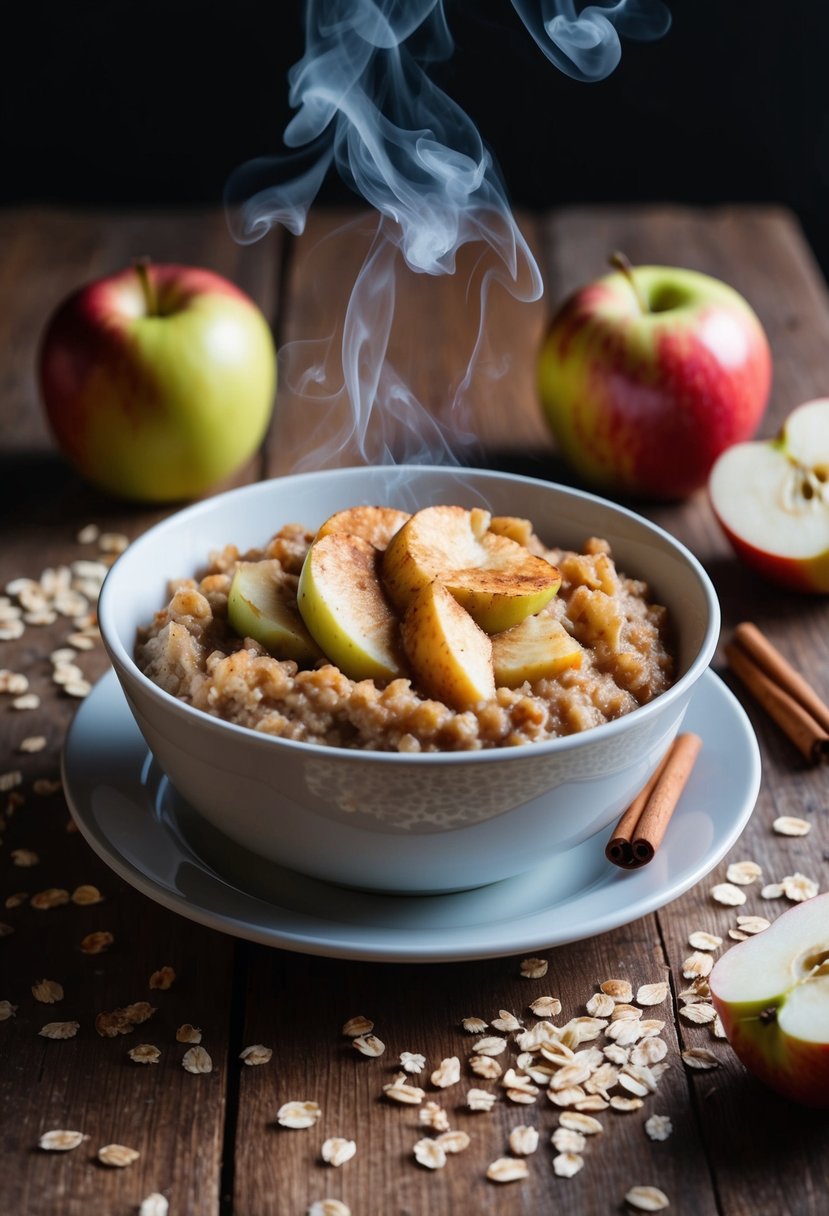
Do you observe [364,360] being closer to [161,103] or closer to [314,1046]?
[314,1046]

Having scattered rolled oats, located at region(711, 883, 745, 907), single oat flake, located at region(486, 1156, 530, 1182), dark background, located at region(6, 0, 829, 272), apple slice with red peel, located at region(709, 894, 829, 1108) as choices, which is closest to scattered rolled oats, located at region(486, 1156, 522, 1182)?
single oat flake, located at region(486, 1156, 530, 1182)

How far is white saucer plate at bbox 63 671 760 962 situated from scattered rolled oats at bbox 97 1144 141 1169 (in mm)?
222

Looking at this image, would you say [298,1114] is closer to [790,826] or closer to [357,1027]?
[357,1027]

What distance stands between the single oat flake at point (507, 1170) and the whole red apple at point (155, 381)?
1.57 metres

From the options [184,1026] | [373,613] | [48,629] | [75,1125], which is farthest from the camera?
[48,629]

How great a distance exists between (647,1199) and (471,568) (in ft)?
2.41

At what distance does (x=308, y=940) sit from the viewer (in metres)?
1.31

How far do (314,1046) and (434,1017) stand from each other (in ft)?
0.42

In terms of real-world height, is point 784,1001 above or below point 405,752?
below

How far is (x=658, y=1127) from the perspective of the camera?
126cm

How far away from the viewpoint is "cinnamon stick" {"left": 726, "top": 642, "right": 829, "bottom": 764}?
5.98 feet

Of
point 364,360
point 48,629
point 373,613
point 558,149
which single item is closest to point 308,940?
point 373,613

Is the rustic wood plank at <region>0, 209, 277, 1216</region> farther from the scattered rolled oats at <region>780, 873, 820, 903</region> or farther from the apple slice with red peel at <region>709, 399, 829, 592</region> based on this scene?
the apple slice with red peel at <region>709, 399, 829, 592</region>

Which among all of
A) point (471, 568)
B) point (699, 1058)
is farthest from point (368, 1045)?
point (471, 568)
